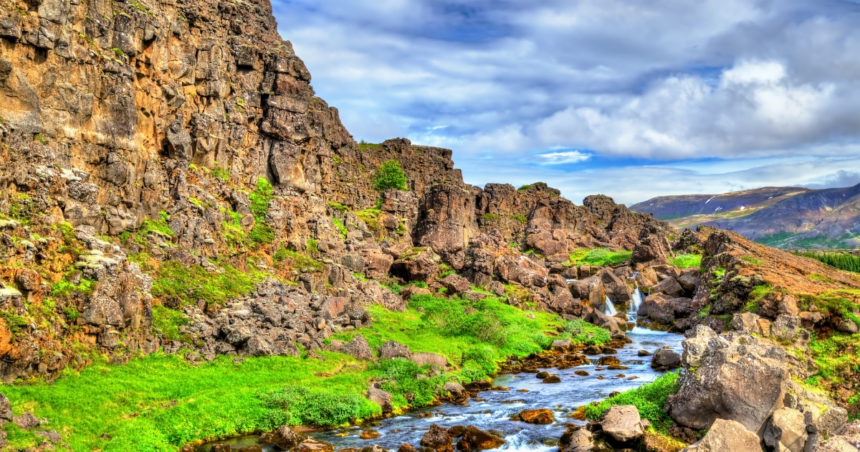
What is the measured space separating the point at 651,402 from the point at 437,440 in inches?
422

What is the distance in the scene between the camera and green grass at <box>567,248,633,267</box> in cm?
10681

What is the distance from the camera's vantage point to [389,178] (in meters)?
97.6

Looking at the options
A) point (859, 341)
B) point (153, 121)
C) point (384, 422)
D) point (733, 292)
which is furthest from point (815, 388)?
point (153, 121)

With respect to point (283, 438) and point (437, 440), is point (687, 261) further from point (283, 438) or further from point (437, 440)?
point (283, 438)

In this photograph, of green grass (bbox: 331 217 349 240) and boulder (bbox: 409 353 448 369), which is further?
green grass (bbox: 331 217 349 240)

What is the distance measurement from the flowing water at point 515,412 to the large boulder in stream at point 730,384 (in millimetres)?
6632

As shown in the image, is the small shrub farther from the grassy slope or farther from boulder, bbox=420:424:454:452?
boulder, bbox=420:424:454:452

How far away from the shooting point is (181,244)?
147 feet

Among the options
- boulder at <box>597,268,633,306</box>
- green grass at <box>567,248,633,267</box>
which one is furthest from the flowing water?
green grass at <box>567,248,633,267</box>

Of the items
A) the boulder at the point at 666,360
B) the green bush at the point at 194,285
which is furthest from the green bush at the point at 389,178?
the boulder at the point at 666,360

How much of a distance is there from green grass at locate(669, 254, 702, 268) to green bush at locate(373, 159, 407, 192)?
50.2 m

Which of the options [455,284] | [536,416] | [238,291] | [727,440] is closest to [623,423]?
[727,440]

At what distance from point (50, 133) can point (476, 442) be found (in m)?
33.9

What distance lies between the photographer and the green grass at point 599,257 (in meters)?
107
